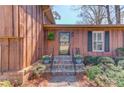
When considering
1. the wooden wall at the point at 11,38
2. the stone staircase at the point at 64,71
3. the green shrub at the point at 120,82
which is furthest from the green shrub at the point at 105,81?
the wooden wall at the point at 11,38

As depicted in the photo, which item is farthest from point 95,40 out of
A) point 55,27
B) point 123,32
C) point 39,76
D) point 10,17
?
point 10,17

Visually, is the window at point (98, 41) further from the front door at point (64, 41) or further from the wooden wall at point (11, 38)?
the wooden wall at point (11, 38)

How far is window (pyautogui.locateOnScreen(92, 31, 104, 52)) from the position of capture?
1170 centimetres

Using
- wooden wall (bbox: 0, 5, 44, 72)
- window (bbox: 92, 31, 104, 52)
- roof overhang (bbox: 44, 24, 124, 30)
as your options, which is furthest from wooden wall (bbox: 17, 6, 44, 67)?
window (bbox: 92, 31, 104, 52)

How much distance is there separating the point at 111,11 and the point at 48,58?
13.4 m

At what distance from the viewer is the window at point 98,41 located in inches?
460

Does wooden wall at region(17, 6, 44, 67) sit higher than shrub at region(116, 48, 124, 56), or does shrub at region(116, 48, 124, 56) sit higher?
wooden wall at region(17, 6, 44, 67)

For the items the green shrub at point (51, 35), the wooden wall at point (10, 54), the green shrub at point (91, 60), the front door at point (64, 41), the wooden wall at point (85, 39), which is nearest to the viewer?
the wooden wall at point (10, 54)

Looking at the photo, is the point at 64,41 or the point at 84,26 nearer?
the point at 84,26

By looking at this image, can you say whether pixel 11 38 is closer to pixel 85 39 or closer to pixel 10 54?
pixel 10 54

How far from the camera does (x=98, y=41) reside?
11711 mm

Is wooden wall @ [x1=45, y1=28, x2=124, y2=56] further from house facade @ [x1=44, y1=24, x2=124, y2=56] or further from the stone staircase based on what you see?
the stone staircase

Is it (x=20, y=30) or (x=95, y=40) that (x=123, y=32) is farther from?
(x=20, y=30)

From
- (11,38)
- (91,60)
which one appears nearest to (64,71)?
(91,60)
